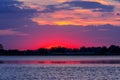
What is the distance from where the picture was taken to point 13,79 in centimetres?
5209

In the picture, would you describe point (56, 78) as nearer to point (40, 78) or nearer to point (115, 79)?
point (40, 78)

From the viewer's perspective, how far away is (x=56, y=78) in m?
52.7

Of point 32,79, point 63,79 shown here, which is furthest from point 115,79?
point 32,79

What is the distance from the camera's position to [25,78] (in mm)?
53688

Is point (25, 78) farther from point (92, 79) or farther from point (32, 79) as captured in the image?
point (92, 79)

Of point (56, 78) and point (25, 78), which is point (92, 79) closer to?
point (56, 78)

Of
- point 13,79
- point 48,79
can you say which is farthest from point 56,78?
point 13,79

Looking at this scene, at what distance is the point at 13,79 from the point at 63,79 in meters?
5.51

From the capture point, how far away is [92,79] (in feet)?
168

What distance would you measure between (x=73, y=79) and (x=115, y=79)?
439 centimetres

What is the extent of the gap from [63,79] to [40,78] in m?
3.51

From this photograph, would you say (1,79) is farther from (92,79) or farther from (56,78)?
A: (92,79)

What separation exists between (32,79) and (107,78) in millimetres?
8077

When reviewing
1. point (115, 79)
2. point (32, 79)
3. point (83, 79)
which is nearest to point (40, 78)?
point (32, 79)
